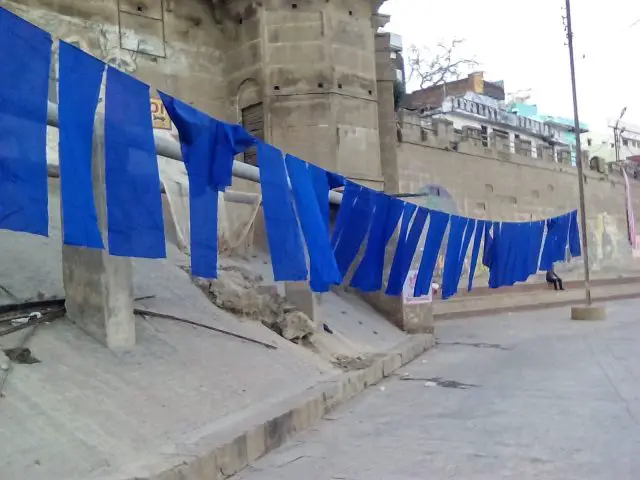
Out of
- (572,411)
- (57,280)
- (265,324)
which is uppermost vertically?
(57,280)

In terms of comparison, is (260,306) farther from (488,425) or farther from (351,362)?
(488,425)

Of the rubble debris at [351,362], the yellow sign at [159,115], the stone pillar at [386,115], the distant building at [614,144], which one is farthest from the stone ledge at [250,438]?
the distant building at [614,144]

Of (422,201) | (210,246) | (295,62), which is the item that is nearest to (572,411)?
(210,246)

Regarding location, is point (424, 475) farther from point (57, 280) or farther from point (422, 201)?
point (422, 201)

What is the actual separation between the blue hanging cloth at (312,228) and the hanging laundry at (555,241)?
1037 centimetres

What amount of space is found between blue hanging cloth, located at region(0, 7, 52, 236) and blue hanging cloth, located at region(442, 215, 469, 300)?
28.2 feet

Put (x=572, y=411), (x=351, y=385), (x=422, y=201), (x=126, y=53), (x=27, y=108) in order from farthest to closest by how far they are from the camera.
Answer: (x=422, y=201), (x=126, y=53), (x=351, y=385), (x=572, y=411), (x=27, y=108)

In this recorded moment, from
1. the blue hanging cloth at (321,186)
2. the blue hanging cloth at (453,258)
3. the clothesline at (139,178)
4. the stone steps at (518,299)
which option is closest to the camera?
the clothesline at (139,178)

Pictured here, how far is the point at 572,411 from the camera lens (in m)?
6.33

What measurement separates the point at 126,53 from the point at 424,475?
11.7 metres

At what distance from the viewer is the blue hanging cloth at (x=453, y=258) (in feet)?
38.2

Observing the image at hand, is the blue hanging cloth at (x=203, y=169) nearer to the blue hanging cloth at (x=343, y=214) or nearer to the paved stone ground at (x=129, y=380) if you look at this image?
the paved stone ground at (x=129, y=380)

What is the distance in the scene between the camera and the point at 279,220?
6512 millimetres

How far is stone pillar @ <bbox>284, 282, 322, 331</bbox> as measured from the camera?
29.8 feet
